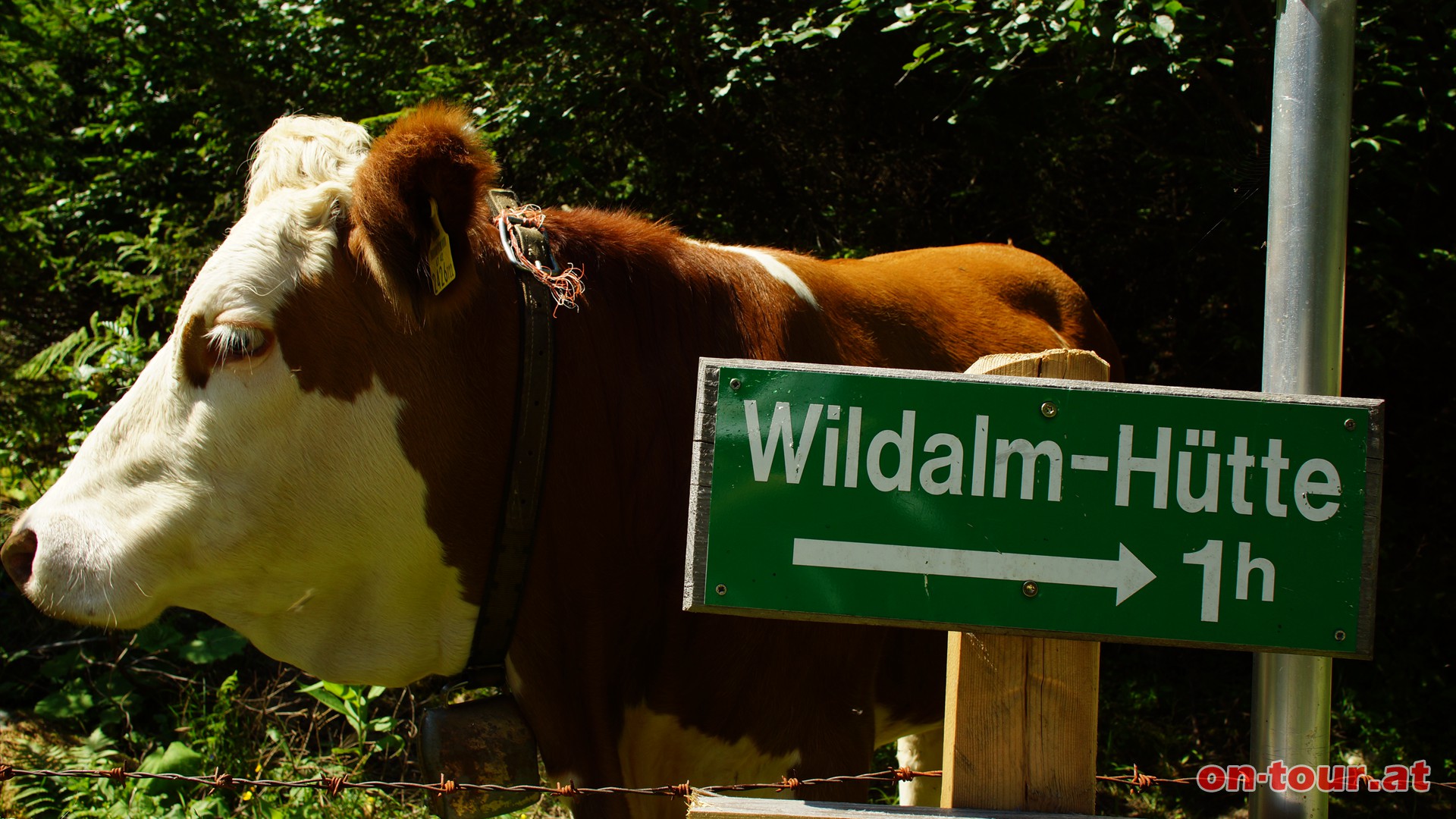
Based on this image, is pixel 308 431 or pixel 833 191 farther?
pixel 833 191

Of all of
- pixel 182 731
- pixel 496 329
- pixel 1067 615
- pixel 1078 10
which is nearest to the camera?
pixel 1067 615

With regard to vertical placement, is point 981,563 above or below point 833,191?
below

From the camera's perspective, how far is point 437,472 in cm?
182

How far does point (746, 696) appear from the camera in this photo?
1941 millimetres

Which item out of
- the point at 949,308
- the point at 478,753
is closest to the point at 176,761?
the point at 478,753

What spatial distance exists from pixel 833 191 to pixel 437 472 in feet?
11.0

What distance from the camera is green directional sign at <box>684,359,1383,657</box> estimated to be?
1.22m

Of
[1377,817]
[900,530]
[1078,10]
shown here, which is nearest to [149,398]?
[900,530]

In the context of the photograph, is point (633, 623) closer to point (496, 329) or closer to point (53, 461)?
point (496, 329)

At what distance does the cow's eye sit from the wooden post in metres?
1.17

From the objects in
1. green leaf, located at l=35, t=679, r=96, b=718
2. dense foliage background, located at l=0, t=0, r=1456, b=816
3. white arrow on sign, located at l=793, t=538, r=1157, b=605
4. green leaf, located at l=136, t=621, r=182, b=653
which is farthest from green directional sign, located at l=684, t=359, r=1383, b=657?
green leaf, located at l=35, t=679, r=96, b=718

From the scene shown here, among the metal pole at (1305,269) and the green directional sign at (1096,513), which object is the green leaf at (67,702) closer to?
the green directional sign at (1096,513)

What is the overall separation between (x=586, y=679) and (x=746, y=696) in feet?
1.01

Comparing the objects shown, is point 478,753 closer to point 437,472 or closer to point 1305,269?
point 437,472
